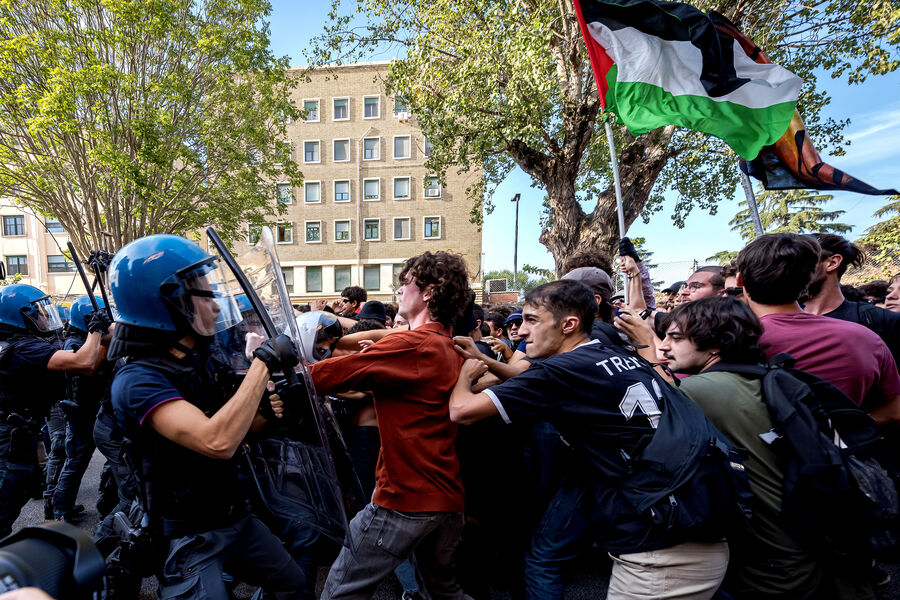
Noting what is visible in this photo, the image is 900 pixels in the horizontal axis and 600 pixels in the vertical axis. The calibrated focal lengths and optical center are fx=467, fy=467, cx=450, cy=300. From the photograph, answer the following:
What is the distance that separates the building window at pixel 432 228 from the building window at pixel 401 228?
1.15 metres

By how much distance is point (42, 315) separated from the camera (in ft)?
12.1

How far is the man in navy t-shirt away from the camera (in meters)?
1.26

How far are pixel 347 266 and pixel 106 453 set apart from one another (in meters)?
27.8

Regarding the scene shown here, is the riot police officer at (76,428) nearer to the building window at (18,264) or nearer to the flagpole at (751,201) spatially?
the flagpole at (751,201)

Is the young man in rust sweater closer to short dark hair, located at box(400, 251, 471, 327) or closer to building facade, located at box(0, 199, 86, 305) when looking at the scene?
short dark hair, located at box(400, 251, 471, 327)

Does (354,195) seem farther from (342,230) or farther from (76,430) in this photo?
(76,430)

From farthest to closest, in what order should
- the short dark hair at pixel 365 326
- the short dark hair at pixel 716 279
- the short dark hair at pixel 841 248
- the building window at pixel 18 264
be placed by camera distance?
the building window at pixel 18 264
the short dark hair at pixel 716 279
the short dark hair at pixel 365 326
the short dark hair at pixel 841 248

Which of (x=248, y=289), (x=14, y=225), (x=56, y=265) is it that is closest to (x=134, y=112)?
(x=248, y=289)

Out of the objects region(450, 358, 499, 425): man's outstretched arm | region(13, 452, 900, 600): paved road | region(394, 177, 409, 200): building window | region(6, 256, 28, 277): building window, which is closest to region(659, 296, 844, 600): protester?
region(450, 358, 499, 425): man's outstretched arm

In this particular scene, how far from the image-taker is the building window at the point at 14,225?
30.7 meters

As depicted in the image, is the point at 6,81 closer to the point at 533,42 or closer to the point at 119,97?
the point at 119,97

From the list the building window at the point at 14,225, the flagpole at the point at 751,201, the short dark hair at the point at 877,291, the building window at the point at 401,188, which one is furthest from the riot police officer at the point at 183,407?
the building window at the point at 14,225

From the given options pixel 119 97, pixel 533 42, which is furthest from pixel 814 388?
pixel 119 97

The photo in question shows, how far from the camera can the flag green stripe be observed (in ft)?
14.3
